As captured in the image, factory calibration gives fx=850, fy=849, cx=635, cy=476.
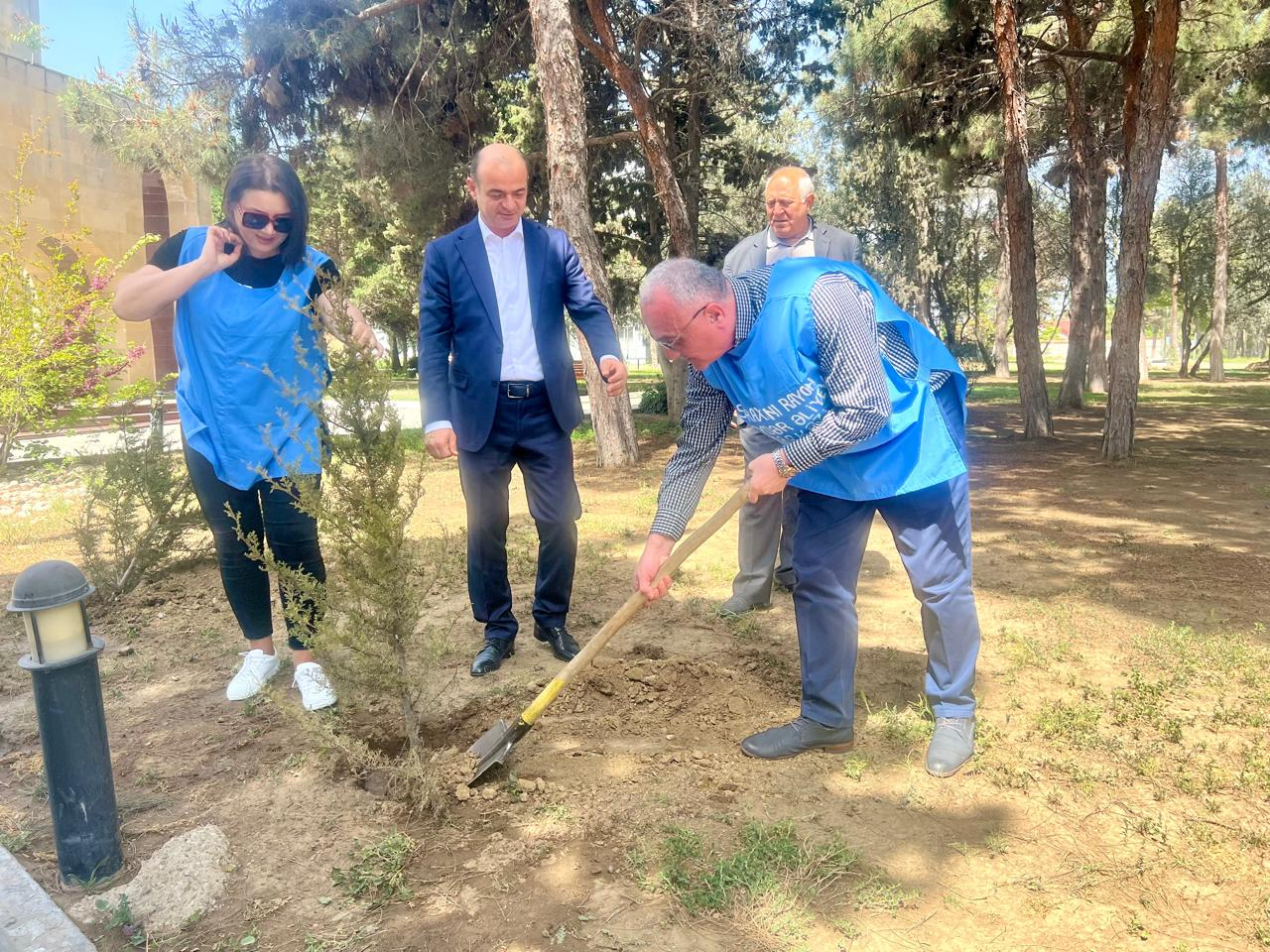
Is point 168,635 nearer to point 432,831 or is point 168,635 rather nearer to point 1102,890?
point 432,831

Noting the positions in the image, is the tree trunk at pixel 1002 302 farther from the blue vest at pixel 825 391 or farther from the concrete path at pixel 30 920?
the concrete path at pixel 30 920

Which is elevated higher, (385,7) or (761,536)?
(385,7)

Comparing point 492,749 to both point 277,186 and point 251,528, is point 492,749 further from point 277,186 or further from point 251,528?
point 277,186

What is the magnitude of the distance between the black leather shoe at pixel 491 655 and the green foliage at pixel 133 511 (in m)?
2.27

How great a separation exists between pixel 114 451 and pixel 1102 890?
528 centimetres

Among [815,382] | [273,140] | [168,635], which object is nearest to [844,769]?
[815,382]

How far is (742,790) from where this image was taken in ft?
8.55

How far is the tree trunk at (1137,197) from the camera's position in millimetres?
8016

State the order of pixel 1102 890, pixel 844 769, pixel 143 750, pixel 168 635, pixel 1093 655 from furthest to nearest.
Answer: pixel 168 635 < pixel 1093 655 < pixel 143 750 < pixel 844 769 < pixel 1102 890

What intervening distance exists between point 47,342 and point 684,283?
574cm

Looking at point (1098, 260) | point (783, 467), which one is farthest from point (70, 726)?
point (1098, 260)

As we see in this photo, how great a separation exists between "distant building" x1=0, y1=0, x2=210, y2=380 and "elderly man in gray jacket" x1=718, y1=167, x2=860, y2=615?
484 inches

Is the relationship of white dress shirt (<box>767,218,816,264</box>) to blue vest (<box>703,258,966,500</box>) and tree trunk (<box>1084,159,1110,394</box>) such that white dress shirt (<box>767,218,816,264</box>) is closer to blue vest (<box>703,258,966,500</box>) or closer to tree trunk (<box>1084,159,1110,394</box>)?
blue vest (<box>703,258,966,500</box>)

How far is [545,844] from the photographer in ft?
7.67
